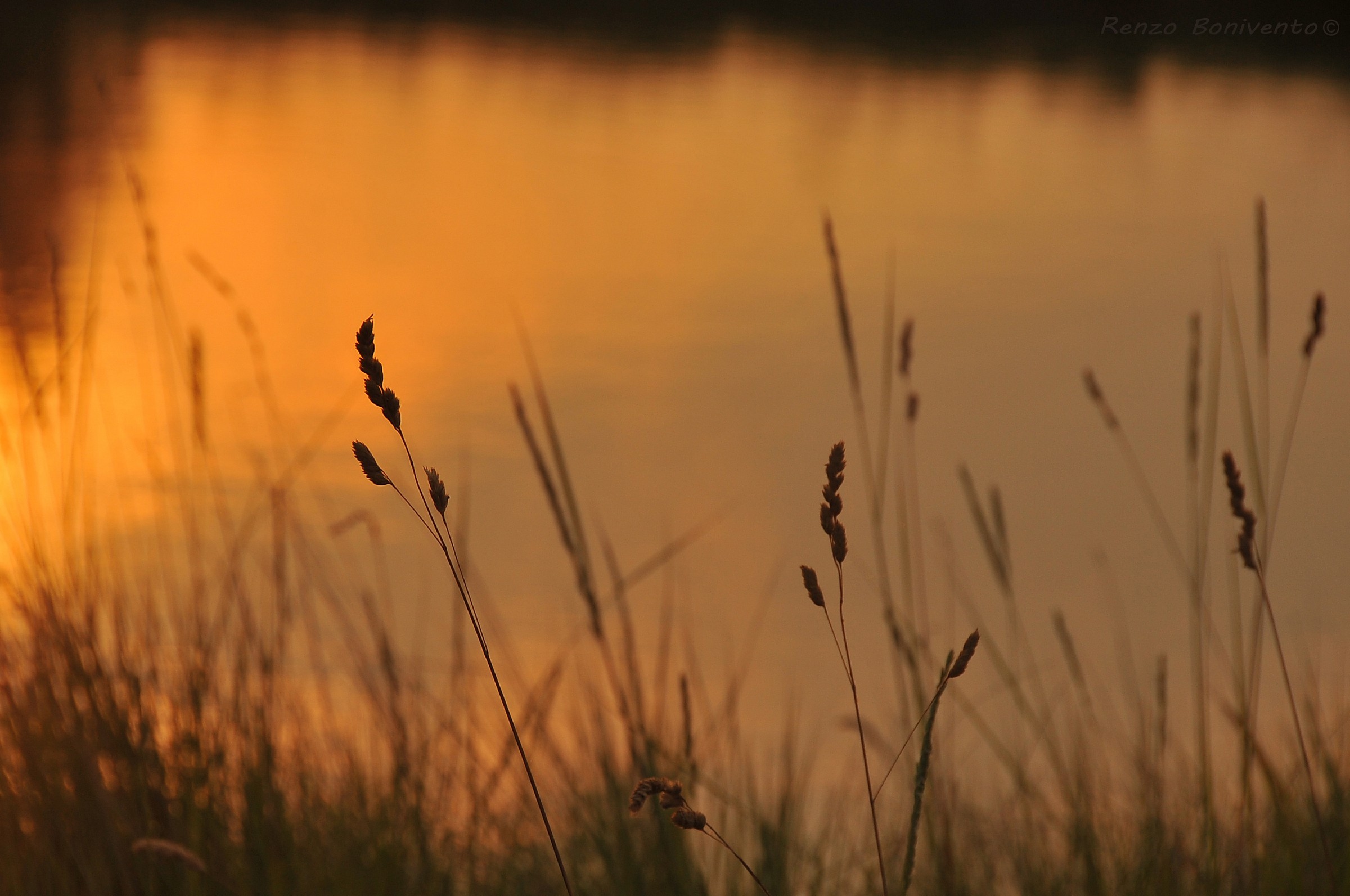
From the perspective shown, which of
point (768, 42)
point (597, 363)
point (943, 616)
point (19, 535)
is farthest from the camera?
point (768, 42)

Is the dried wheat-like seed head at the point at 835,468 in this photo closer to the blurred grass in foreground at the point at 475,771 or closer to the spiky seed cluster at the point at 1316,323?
the blurred grass in foreground at the point at 475,771

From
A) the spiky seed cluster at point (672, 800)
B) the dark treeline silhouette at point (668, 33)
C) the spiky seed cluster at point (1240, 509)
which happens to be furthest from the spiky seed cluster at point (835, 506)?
the dark treeline silhouette at point (668, 33)

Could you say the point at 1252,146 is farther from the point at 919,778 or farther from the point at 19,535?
the point at 919,778

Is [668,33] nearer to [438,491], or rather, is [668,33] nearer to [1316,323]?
[1316,323]

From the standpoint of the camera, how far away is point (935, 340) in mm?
5184

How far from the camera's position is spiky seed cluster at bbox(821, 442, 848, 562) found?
54 cm

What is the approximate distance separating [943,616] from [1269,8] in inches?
504

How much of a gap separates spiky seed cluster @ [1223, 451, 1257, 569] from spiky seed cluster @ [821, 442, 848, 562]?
27 centimetres

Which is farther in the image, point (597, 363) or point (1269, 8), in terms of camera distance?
point (1269, 8)

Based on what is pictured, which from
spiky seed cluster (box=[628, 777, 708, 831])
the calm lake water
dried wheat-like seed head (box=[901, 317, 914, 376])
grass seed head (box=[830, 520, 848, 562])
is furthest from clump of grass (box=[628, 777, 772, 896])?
the calm lake water

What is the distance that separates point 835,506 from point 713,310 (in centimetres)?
501

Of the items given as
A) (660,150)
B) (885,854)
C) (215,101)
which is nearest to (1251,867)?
(885,854)

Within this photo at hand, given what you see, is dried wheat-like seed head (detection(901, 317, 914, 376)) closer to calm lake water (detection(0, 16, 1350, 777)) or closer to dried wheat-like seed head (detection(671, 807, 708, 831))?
calm lake water (detection(0, 16, 1350, 777))

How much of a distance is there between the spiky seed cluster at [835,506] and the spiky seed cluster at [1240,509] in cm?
27
